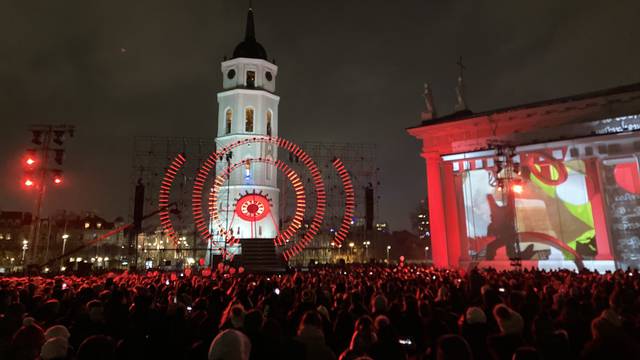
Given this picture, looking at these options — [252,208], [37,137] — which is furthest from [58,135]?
[252,208]

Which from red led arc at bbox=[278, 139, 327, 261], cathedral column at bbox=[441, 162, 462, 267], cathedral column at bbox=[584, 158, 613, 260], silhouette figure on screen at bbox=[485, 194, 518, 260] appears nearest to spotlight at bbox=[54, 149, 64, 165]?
red led arc at bbox=[278, 139, 327, 261]

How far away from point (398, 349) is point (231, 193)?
4660 centimetres

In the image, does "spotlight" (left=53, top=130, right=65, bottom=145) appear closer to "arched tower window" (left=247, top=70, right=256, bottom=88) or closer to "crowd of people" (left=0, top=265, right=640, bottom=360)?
"crowd of people" (left=0, top=265, right=640, bottom=360)

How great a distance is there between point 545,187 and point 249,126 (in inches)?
1368

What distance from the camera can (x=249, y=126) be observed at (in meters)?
53.1

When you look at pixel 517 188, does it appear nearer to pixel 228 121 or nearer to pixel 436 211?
pixel 436 211

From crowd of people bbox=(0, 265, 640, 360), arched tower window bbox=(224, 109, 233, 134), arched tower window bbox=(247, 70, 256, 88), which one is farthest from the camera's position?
arched tower window bbox=(247, 70, 256, 88)

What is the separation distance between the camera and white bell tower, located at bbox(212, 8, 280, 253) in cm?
4981

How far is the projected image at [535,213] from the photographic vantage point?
28.3 meters

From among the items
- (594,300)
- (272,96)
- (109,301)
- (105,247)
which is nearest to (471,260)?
(594,300)

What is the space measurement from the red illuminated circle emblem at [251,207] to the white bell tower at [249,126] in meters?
3.84

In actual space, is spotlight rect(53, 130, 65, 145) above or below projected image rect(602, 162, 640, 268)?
above

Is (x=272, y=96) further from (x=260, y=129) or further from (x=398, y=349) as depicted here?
(x=398, y=349)

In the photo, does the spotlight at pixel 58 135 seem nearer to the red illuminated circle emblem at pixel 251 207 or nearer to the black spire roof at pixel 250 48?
the red illuminated circle emblem at pixel 251 207
